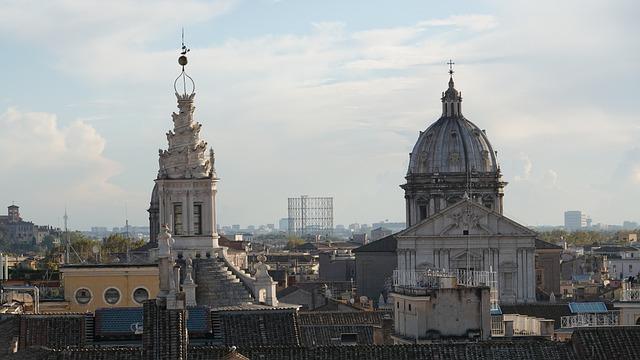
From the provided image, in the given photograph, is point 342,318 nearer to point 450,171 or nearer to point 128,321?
point 128,321

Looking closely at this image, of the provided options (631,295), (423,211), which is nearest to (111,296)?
(631,295)

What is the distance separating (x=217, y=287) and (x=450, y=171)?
62031 millimetres

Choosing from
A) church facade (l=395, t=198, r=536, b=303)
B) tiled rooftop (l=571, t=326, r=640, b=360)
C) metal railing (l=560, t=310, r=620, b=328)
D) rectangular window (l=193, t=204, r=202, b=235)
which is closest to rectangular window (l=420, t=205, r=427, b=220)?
church facade (l=395, t=198, r=536, b=303)

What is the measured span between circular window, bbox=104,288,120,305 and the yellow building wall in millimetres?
98

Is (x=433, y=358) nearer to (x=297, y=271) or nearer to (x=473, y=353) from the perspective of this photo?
(x=473, y=353)

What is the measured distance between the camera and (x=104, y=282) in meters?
73.1

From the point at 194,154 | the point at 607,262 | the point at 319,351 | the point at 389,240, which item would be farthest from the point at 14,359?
the point at 607,262

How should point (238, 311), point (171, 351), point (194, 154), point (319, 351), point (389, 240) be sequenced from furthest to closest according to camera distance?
1. point (389, 240)
2. point (194, 154)
3. point (238, 311)
4. point (319, 351)
5. point (171, 351)

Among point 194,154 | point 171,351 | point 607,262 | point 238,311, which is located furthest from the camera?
point 607,262

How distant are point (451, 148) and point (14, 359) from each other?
8512 centimetres

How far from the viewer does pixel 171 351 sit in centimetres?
4003

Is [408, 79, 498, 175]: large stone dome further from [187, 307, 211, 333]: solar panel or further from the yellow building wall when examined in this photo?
[187, 307, 211, 333]: solar panel

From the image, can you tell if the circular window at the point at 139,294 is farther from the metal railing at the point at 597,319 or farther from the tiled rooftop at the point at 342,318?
the metal railing at the point at 597,319

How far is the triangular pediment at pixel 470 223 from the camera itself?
115m
